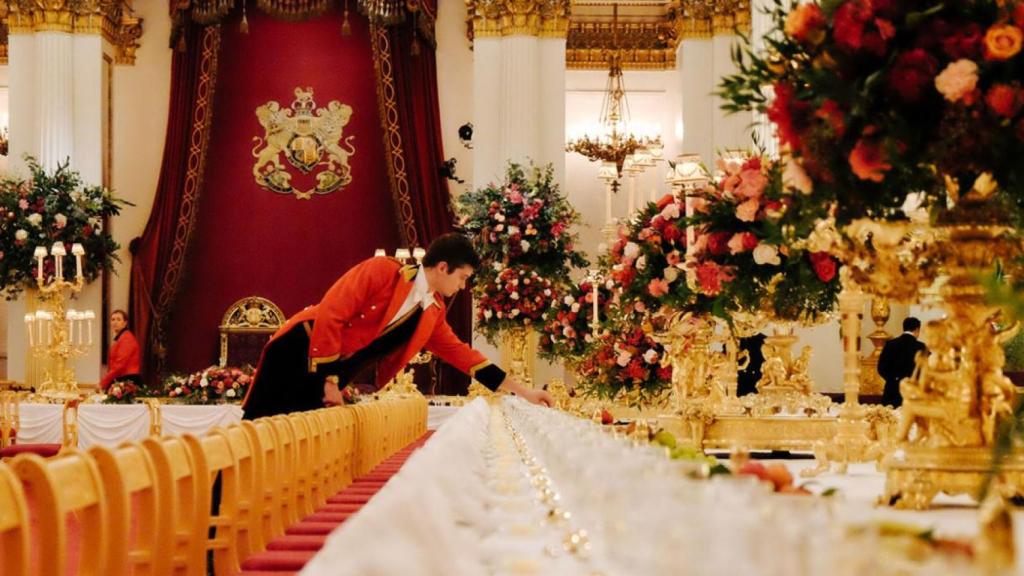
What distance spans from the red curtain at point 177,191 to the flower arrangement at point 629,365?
965cm

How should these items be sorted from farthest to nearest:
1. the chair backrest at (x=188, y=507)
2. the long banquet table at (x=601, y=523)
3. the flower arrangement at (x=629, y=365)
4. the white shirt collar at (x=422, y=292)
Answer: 1. the flower arrangement at (x=629, y=365)
2. the white shirt collar at (x=422, y=292)
3. the chair backrest at (x=188, y=507)
4. the long banquet table at (x=601, y=523)

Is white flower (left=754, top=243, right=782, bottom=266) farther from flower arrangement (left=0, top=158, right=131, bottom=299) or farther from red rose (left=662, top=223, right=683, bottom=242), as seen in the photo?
flower arrangement (left=0, top=158, right=131, bottom=299)

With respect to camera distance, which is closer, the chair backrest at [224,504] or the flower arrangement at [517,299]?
the chair backrest at [224,504]

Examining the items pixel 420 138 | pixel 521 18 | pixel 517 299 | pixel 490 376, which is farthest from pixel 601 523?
pixel 420 138

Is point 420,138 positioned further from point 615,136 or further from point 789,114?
point 789,114

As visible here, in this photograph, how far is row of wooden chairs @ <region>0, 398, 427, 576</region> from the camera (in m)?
2.60

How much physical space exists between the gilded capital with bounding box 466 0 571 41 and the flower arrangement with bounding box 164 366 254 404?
575cm

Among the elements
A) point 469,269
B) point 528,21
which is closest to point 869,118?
point 469,269

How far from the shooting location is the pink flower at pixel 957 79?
2.82 metres

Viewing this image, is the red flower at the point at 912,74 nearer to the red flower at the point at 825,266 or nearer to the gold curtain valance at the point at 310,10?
the red flower at the point at 825,266

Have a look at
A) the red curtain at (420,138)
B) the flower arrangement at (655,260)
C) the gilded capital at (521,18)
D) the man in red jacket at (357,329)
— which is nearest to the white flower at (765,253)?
the flower arrangement at (655,260)

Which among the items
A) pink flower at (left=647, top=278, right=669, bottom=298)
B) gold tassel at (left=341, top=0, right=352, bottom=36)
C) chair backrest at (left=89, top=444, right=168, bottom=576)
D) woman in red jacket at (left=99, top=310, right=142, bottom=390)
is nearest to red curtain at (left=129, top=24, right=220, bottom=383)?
gold tassel at (left=341, top=0, right=352, bottom=36)

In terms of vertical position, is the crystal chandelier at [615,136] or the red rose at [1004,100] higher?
the crystal chandelier at [615,136]

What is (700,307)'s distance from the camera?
605 centimetres
